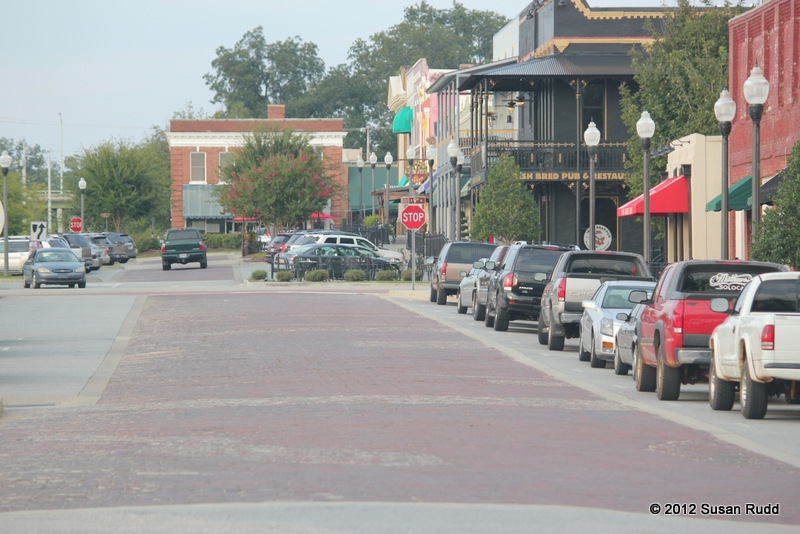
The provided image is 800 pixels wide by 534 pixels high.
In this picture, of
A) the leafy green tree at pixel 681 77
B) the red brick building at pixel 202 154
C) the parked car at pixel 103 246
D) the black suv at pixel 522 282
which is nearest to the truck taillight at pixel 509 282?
the black suv at pixel 522 282

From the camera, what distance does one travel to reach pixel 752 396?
44.5ft

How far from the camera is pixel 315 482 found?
30.2ft

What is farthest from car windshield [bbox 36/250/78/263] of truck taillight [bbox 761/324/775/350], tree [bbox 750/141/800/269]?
truck taillight [bbox 761/324/775/350]

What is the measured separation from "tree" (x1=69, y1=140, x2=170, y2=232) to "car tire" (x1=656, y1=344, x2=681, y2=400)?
74248mm

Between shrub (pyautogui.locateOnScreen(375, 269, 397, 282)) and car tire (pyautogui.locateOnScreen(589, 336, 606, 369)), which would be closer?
car tire (pyautogui.locateOnScreen(589, 336, 606, 369))

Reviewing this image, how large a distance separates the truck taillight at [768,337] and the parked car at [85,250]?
2018 inches

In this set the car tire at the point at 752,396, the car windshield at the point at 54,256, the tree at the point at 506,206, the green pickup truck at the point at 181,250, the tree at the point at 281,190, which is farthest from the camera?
the tree at the point at 281,190

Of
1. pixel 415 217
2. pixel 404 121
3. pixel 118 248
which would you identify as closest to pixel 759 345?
pixel 415 217

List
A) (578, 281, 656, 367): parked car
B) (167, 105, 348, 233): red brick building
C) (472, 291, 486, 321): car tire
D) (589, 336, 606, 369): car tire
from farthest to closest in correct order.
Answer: (167, 105, 348, 233): red brick building < (472, 291, 486, 321): car tire < (589, 336, 606, 369): car tire < (578, 281, 656, 367): parked car

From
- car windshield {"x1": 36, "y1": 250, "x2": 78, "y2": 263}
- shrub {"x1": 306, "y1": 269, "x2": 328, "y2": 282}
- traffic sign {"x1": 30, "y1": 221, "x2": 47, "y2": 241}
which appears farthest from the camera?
traffic sign {"x1": 30, "y1": 221, "x2": 47, "y2": 241}

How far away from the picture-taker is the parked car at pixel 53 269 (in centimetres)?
4556

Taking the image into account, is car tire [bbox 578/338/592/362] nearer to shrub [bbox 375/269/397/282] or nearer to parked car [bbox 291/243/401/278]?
shrub [bbox 375/269/397/282]

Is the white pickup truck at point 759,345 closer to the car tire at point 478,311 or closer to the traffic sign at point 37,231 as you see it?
the car tire at point 478,311

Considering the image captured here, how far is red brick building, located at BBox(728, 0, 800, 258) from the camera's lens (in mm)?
30641
